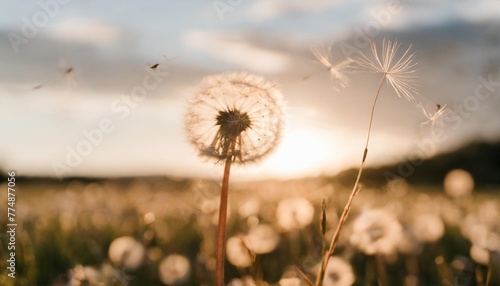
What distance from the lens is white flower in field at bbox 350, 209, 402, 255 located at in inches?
116

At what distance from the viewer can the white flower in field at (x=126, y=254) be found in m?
3.29

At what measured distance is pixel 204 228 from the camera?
458 centimetres

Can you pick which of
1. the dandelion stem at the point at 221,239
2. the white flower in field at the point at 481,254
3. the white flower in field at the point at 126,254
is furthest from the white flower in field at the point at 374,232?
the dandelion stem at the point at 221,239

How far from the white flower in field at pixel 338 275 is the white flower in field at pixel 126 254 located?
1.02 metres

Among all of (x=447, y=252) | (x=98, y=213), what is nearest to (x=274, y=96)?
(x=447, y=252)

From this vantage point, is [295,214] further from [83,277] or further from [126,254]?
[83,277]

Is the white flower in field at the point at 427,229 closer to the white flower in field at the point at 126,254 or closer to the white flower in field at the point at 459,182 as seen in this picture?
the white flower in field at the point at 126,254

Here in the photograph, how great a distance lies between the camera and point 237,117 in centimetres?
211

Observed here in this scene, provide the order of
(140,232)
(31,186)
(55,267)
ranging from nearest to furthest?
(55,267) → (140,232) → (31,186)

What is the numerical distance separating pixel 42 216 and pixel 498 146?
35.4ft

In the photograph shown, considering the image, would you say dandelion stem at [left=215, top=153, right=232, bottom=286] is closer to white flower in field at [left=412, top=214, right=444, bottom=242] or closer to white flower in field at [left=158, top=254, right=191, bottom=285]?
white flower in field at [left=158, top=254, right=191, bottom=285]

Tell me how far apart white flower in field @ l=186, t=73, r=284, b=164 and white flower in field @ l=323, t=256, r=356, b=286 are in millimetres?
905

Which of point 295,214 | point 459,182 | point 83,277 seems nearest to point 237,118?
point 83,277

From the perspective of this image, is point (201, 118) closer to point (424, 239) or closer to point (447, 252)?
point (424, 239)
